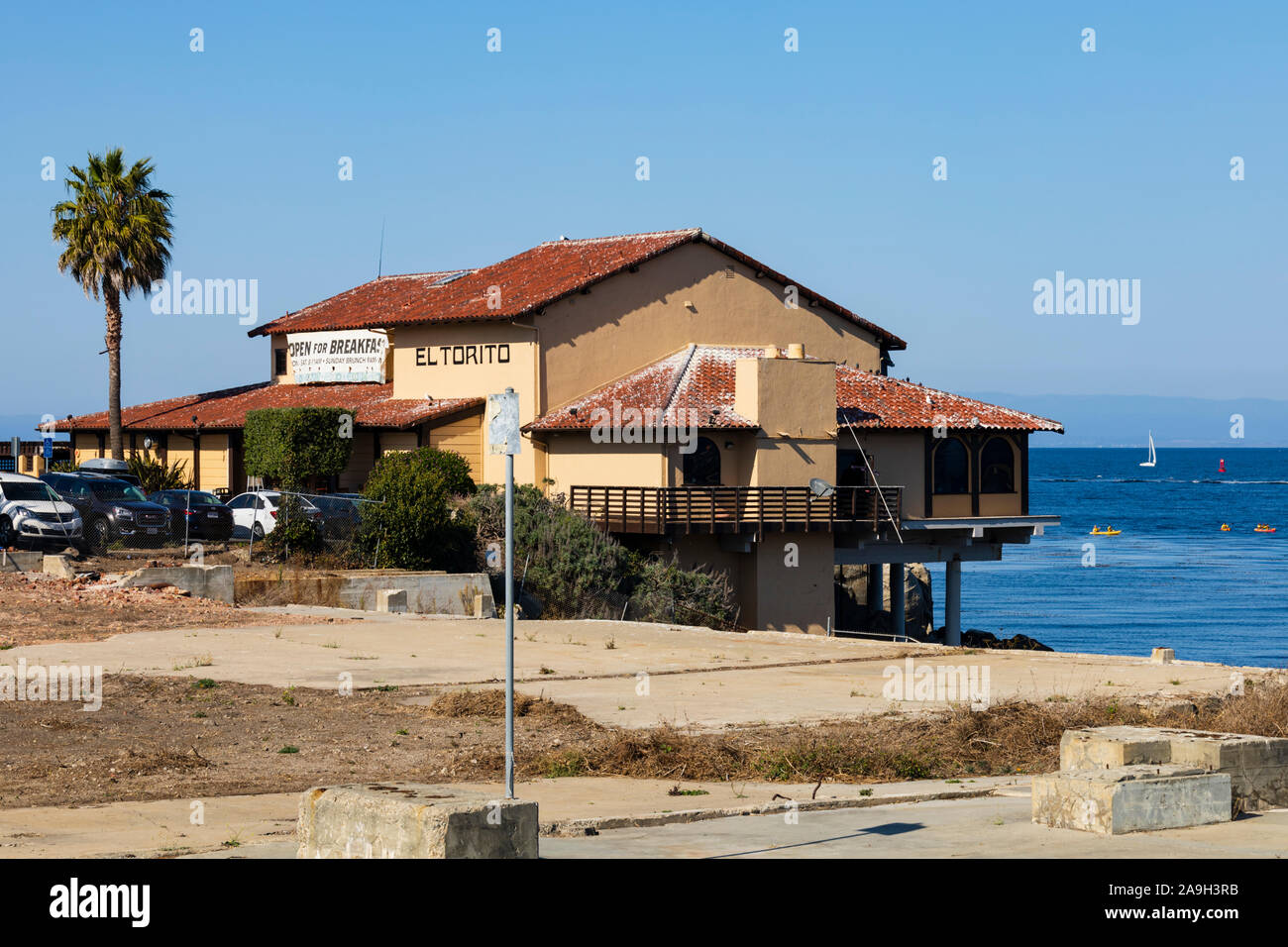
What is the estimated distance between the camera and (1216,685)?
21609 millimetres

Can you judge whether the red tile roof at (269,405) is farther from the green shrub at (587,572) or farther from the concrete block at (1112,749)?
the concrete block at (1112,749)

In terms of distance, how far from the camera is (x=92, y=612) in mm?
26625

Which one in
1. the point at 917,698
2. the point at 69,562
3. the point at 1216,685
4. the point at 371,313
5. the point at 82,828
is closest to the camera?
the point at 82,828

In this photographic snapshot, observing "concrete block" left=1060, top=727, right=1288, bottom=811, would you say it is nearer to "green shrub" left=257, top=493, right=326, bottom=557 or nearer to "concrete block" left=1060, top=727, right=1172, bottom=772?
"concrete block" left=1060, top=727, right=1172, bottom=772

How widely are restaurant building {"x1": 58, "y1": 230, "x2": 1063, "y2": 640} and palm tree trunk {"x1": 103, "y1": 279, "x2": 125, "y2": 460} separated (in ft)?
5.43

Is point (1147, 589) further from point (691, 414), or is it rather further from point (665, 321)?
point (691, 414)

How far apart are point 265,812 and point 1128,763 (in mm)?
6983

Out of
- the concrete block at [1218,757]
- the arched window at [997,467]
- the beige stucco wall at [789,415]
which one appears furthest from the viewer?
the arched window at [997,467]

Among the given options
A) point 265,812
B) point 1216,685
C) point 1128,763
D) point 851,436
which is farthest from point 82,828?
point 851,436

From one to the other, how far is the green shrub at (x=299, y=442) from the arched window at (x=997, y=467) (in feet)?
59.9

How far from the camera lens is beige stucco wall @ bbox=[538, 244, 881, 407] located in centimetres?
4156

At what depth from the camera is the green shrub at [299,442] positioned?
135 feet

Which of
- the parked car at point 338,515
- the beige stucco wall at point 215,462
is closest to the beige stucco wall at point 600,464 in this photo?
the parked car at point 338,515
